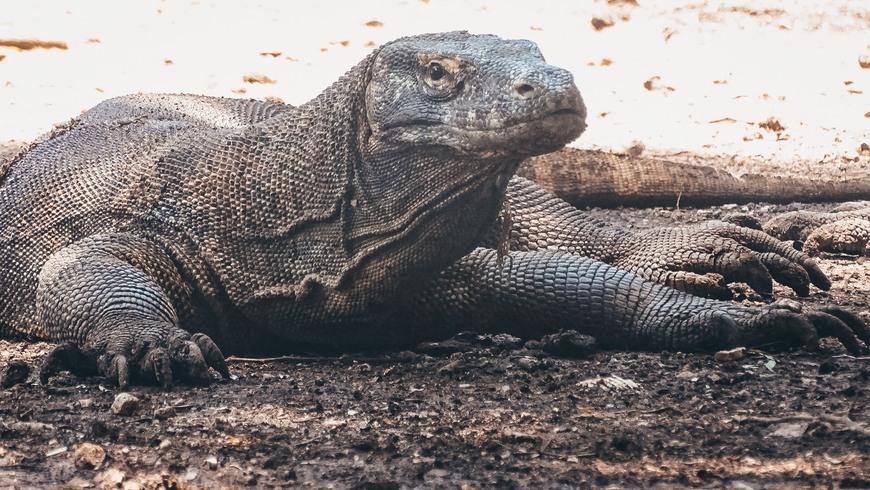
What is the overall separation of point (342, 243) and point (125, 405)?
1.02 m

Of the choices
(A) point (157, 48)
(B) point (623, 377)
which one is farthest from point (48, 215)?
(A) point (157, 48)

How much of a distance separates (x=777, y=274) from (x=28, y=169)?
3.08 m

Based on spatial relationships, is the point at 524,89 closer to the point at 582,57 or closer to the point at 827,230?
the point at 827,230

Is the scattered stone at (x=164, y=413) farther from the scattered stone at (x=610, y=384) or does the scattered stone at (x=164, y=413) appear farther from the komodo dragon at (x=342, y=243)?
the scattered stone at (x=610, y=384)

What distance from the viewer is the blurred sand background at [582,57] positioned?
8.52 meters

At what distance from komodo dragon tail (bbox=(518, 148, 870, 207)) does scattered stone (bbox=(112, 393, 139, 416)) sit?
14.7 ft

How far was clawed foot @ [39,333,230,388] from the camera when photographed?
12.3ft

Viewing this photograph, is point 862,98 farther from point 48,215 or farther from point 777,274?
point 48,215

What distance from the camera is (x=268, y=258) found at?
4.35 metres

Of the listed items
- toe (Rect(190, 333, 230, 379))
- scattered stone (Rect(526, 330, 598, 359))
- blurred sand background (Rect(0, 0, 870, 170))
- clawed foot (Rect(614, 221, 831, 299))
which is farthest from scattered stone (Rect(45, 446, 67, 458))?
blurred sand background (Rect(0, 0, 870, 170))

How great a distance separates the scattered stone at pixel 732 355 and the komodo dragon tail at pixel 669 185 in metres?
3.59

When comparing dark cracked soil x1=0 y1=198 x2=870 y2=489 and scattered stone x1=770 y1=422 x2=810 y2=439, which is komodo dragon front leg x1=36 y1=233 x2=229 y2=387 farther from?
scattered stone x1=770 y1=422 x2=810 y2=439

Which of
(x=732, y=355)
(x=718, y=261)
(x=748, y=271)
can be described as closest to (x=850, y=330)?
(x=732, y=355)

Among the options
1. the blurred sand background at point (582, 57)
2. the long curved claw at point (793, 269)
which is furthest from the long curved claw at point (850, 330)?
the blurred sand background at point (582, 57)
